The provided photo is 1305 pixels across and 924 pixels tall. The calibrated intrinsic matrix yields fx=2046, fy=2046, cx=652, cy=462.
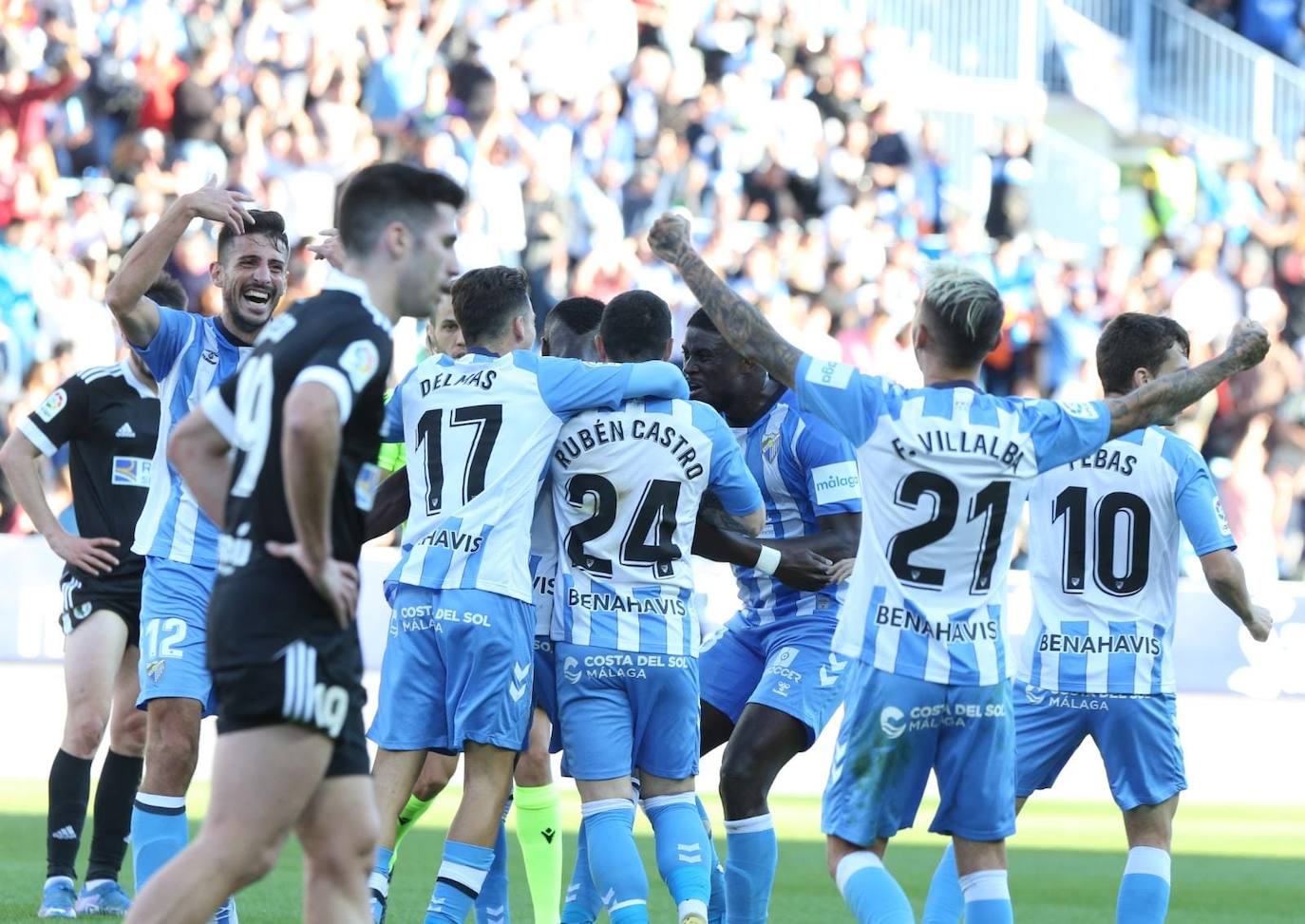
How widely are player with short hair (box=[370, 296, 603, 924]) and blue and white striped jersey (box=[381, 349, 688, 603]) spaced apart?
35 cm

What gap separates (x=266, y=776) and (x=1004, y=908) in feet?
8.17

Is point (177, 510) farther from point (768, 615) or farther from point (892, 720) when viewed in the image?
point (892, 720)

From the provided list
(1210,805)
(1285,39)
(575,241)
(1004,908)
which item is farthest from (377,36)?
(1004,908)

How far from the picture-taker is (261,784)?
4.97m

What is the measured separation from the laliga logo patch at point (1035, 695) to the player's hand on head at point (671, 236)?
2.44 meters

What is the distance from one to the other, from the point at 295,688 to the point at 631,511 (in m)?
2.35

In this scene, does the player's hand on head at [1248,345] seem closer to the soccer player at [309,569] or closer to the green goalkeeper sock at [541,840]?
the soccer player at [309,569]

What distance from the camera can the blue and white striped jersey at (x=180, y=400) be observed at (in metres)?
7.48

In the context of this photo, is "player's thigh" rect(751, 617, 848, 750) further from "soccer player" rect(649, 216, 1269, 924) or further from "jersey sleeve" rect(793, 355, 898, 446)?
"jersey sleeve" rect(793, 355, 898, 446)

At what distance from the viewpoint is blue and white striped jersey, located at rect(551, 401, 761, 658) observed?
281 inches

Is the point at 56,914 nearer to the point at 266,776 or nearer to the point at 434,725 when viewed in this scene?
the point at 434,725

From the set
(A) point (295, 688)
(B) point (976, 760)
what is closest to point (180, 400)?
(A) point (295, 688)

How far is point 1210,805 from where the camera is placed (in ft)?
50.6

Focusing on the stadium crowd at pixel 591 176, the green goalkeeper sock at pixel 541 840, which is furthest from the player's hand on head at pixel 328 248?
the stadium crowd at pixel 591 176
